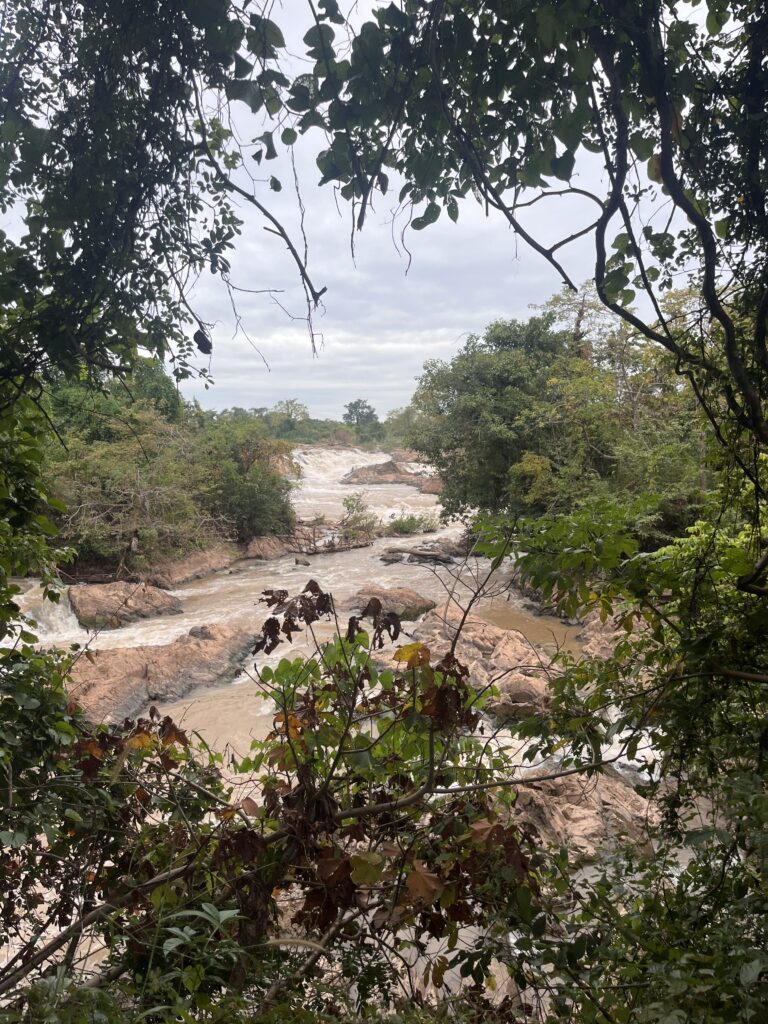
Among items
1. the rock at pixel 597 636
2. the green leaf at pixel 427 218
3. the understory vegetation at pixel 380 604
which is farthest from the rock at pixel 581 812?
the green leaf at pixel 427 218

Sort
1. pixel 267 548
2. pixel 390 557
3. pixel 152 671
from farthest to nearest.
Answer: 1. pixel 267 548
2. pixel 390 557
3. pixel 152 671

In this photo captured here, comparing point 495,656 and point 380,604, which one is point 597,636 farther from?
point 380,604

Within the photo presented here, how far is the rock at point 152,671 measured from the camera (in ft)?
23.1

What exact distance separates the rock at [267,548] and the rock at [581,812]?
528 inches

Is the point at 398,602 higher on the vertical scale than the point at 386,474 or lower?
lower

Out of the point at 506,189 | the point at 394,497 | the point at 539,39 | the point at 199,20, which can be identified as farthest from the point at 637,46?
the point at 394,497

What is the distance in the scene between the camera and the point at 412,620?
10.5 m

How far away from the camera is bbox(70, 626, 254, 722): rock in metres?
7.03

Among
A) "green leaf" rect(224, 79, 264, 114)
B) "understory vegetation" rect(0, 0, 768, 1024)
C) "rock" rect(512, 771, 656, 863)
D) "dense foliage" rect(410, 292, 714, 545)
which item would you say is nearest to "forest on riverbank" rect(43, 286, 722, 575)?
"dense foliage" rect(410, 292, 714, 545)

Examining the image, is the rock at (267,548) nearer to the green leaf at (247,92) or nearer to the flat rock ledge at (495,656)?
the flat rock ledge at (495,656)

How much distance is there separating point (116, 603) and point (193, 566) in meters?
4.16

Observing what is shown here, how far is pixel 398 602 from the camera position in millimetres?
10859

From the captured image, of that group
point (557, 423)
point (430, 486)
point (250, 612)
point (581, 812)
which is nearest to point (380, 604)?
point (581, 812)

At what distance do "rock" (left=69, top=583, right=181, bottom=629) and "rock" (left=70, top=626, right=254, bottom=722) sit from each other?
1.70 metres
